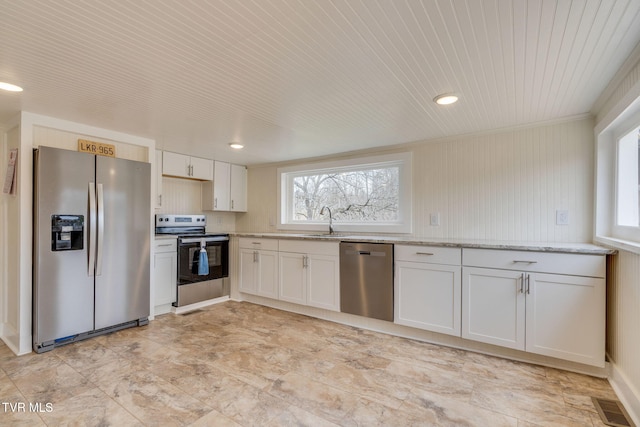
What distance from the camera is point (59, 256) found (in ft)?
8.86

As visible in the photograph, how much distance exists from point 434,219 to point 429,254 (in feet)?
2.13

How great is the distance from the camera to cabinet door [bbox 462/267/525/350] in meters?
2.45

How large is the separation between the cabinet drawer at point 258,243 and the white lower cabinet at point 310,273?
13 cm

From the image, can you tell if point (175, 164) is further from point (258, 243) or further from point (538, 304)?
point (538, 304)

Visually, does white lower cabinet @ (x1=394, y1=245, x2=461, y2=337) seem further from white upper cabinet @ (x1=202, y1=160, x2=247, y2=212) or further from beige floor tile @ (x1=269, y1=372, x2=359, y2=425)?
white upper cabinet @ (x1=202, y1=160, x2=247, y2=212)

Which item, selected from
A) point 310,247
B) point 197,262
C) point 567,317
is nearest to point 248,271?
point 197,262

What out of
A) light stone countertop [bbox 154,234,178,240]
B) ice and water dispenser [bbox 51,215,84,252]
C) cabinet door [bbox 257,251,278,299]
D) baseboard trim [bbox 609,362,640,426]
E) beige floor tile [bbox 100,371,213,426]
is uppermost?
ice and water dispenser [bbox 51,215,84,252]

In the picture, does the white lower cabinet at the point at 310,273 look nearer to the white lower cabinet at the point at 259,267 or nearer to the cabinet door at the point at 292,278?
the cabinet door at the point at 292,278

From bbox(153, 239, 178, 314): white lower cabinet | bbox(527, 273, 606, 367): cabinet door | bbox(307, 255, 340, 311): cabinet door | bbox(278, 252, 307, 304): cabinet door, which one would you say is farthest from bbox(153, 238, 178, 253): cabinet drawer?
bbox(527, 273, 606, 367): cabinet door

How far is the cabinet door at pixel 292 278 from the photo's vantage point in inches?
146

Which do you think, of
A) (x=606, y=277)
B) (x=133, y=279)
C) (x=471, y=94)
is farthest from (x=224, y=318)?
(x=606, y=277)

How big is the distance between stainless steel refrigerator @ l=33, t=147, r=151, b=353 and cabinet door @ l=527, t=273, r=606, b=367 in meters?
3.61

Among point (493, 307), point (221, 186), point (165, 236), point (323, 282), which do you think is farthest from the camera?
point (221, 186)

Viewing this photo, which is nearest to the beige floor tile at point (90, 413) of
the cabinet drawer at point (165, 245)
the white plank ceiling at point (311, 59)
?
the cabinet drawer at point (165, 245)
